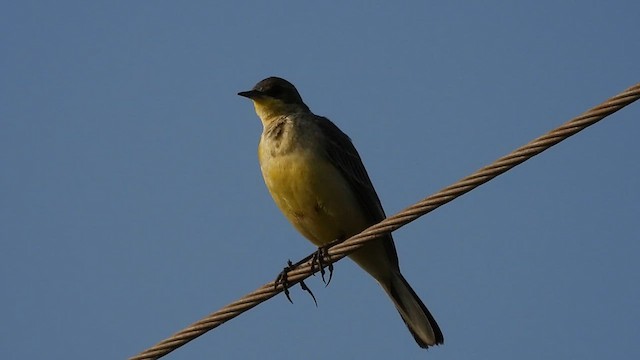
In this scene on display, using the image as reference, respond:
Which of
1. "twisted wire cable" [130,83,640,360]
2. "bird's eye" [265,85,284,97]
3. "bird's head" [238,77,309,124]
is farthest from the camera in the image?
"bird's eye" [265,85,284,97]

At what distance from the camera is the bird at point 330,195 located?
8.96 meters

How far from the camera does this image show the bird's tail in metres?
9.05

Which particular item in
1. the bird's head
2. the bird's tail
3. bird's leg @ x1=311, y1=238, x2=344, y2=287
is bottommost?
the bird's tail

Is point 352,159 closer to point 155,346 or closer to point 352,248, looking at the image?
point 352,248

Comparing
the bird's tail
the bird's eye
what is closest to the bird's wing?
the bird's tail

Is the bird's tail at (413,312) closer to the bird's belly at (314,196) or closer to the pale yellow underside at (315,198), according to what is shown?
the pale yellow underside at (315,198)

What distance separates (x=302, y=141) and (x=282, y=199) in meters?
0.54

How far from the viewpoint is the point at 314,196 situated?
29.2 feet

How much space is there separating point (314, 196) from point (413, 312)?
1.34 metres

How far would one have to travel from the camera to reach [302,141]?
30.3 feet

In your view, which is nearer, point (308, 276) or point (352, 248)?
point (352, 248)

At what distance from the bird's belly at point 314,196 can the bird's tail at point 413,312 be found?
612 mm

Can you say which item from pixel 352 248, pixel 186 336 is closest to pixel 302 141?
pixel 352 248

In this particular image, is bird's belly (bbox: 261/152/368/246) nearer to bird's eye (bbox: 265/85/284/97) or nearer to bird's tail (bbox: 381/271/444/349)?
bird's tail (bbox: 381/271/444/349)
